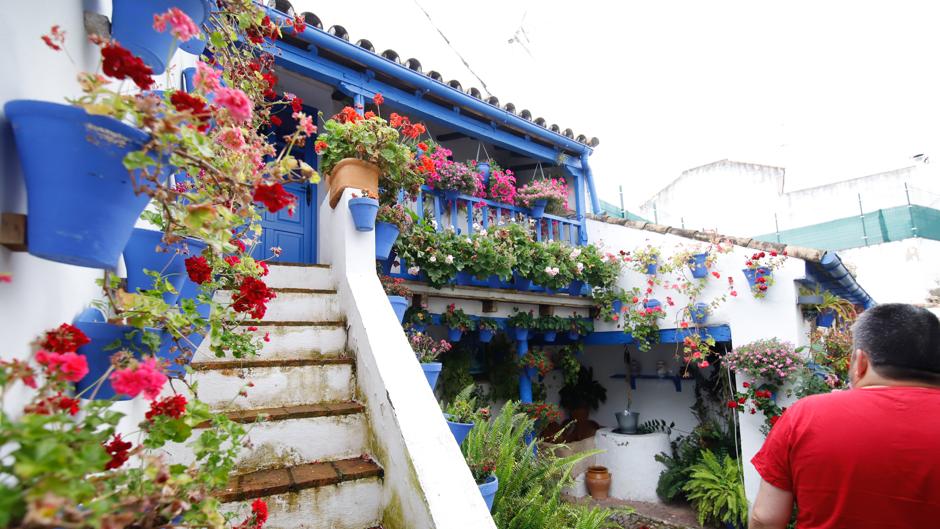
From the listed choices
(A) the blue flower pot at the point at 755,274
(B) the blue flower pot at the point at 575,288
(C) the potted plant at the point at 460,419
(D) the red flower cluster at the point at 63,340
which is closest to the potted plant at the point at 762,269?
A: (A) the blue flower pot at the point at 755,274

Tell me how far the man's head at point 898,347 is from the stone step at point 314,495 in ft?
6.15

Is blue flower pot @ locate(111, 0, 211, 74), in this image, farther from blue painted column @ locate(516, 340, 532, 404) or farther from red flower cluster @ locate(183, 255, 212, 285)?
blue painted column @ locate(516, 340, 532, 404)

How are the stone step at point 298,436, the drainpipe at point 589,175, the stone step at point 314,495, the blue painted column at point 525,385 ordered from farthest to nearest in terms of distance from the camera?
the drainpipe at point 589,175 → the blue painted column at point 525,385 → the stone step at point 298,436 → the stone step at point 314,495

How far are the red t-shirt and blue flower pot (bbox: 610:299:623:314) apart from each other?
4.83 m

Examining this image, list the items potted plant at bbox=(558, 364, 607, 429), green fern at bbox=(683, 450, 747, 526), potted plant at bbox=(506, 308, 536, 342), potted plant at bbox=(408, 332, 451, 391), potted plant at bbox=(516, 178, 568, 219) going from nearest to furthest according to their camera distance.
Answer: potted plant at bbox=(408, 332, 451, 391)
green fern at bbox=(683, 450, 747, 526)
potted plant at bbox=(506, 308, 536, 342)
potted plant at bbox=(516, 178, 568, 219)
potted plant at bbox=(558, 364, 607, 429)

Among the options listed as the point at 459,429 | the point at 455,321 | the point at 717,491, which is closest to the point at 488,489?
the point at 459,429

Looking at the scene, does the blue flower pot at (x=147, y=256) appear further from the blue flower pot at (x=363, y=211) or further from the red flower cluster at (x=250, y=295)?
the blue flower pot at (x=363, y=211)

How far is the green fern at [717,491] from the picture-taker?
5.40 metres

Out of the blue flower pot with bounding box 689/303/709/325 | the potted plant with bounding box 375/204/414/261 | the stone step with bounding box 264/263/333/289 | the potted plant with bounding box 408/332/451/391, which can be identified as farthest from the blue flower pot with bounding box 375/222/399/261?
the blue flower pot with bounding box 689/303/709/325

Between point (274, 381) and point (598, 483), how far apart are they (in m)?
6.02

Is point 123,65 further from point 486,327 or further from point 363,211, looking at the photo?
point 486,327

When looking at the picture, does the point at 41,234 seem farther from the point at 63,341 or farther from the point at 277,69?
the point at 277,69

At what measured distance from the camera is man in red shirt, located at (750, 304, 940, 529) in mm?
1446

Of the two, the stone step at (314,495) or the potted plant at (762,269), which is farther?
the potted plant at (762,269)
